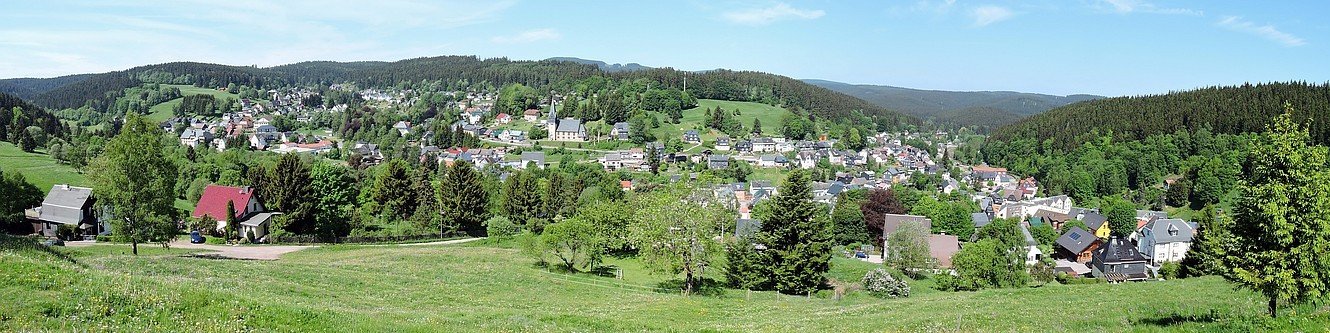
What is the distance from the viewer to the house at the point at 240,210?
5353cm

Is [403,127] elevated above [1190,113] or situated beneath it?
situated beneath

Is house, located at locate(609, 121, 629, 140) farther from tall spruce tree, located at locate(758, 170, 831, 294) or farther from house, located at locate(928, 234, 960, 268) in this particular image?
tall spruce tree, located at locate(758, 170, 831, 294)

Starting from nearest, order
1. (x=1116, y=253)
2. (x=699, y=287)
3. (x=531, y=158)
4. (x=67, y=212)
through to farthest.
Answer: (x=699, y=287) → (x=67, y=212) → (x=1116, y=253) → (x=531, y=158)

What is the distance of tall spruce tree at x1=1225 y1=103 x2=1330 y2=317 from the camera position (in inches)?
505

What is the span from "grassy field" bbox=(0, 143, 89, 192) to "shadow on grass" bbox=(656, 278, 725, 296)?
210ft

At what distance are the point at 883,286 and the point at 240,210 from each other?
47.6 metres

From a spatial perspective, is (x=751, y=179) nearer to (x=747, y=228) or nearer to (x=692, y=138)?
(x=692, y=138)

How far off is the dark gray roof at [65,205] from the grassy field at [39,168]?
1764 cm

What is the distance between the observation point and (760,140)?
164125 mm

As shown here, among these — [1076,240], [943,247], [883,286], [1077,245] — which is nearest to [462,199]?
[883,286]

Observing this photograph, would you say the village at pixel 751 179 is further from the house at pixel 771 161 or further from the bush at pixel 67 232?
the house at pixel 771 161

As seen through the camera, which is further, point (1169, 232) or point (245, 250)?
point (1169, 232)

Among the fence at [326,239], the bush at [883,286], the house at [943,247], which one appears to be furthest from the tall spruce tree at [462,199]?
the house at [943,247]

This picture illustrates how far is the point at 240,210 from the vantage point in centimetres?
5434
